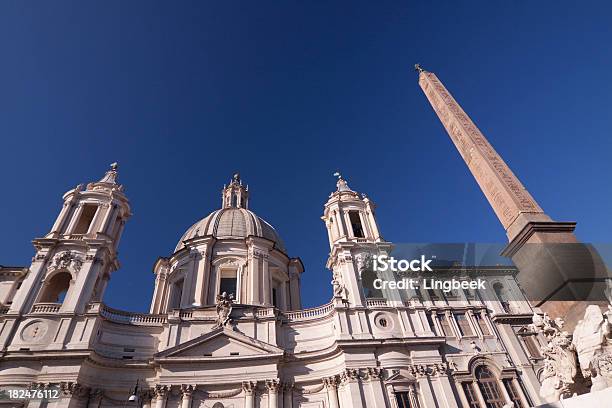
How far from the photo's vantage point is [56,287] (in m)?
27.3

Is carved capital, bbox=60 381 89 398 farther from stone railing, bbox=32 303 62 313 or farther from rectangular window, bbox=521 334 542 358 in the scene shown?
rectangular window, bbox=521 334 542 358

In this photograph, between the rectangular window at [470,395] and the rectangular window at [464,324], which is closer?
the rectangular window at [470,395]

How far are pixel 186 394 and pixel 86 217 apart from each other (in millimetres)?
18853

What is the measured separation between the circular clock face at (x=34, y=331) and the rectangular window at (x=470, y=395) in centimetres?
2708

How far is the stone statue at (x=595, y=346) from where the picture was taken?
7364 millimetres

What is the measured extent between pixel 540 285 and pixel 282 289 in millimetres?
25900

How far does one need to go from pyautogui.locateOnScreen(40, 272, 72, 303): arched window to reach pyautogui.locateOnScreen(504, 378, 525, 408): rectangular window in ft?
103

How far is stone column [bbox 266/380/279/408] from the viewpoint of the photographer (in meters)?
20.9

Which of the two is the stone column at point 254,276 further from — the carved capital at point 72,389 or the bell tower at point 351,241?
the carved capital at point 72,389

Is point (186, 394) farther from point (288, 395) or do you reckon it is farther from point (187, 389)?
point (288, 395)

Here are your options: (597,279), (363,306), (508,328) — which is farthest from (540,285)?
(508,328)

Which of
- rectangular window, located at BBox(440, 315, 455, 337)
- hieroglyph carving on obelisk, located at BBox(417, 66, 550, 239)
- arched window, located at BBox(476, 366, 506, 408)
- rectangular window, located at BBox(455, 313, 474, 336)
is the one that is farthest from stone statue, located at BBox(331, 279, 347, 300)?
hieroglyph carving on obelisk, located at BBox(417, 66, 550, 239)

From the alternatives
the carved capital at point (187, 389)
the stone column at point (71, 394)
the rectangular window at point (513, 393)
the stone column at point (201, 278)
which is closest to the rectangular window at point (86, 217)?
the stone column at point (201, 278)
